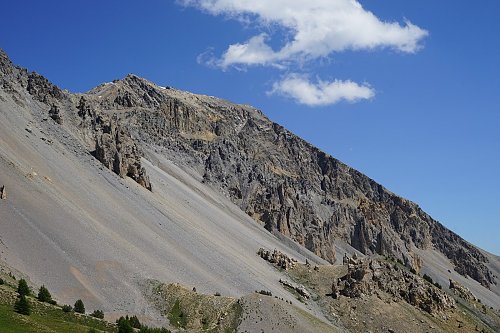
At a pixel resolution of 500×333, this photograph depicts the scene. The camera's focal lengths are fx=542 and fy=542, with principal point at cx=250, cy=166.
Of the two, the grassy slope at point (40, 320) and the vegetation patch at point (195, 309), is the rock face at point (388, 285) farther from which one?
the grassy slope at point (40, 320)

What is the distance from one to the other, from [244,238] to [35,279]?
67.7 meters

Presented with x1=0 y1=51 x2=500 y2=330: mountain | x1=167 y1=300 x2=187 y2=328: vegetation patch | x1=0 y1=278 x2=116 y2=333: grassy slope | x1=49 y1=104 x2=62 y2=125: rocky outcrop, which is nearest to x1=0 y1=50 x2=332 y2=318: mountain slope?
x1=0 y1=51 x2=500 y2=330: mountain

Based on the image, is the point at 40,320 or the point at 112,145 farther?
the point at 112,145

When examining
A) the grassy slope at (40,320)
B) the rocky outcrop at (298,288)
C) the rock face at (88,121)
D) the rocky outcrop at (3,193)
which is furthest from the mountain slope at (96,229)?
the grassy slope at (40,320)

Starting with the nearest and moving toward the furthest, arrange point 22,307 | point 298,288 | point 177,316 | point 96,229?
1. point 22,307
2. point 177,316
3. point 96,229
4. point 298,288

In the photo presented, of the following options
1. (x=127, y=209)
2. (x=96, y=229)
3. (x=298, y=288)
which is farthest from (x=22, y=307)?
(x=298, y=288)

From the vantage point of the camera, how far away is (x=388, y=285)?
95.2 m

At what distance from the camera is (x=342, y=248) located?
18862cm

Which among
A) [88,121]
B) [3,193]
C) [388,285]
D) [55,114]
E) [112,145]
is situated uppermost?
[88,121]

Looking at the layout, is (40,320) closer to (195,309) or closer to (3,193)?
(195,309)

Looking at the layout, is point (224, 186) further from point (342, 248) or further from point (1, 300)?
point (1, 300)

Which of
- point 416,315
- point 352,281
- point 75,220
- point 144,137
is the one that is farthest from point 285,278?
point 144,137

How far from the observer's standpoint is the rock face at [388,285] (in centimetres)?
9256

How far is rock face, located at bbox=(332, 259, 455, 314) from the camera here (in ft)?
304
